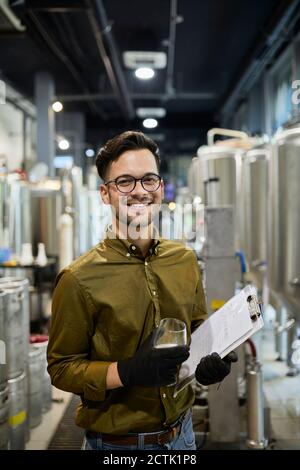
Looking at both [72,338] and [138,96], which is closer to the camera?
[72,338]

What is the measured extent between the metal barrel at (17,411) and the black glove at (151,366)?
1589 mm

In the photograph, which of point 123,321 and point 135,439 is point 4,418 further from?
point 123,321

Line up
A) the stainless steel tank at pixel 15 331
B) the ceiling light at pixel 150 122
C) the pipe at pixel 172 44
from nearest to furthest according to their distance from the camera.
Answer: the stainless steel tank at pixel 15 331
the pipe at pixel 172 44
the ceiling light at pixel 150 122

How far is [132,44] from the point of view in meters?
6.39

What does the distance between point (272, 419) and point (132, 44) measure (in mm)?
5719

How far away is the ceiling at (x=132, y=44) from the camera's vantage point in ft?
16.7

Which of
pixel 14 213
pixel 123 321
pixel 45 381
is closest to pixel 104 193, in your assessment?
pixel 123 321

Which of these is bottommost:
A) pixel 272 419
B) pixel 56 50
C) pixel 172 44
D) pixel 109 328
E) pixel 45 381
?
pixel 272 419

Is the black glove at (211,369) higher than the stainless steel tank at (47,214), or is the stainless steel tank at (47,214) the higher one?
the stainless steel tank at (47,214)

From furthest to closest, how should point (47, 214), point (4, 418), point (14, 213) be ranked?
point (47, 214)
point (14, 213)
point (4, 418)

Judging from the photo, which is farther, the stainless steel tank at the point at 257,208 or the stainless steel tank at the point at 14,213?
the stainless steel tank at the point at 14,213

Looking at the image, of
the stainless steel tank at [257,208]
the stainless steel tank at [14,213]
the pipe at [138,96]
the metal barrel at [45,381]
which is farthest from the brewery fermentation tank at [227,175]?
the pipe at [138,96]

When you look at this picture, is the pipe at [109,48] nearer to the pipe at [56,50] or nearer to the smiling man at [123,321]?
the pipe at [56,50]

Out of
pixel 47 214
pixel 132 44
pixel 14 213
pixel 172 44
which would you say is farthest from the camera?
pixel 172 44
